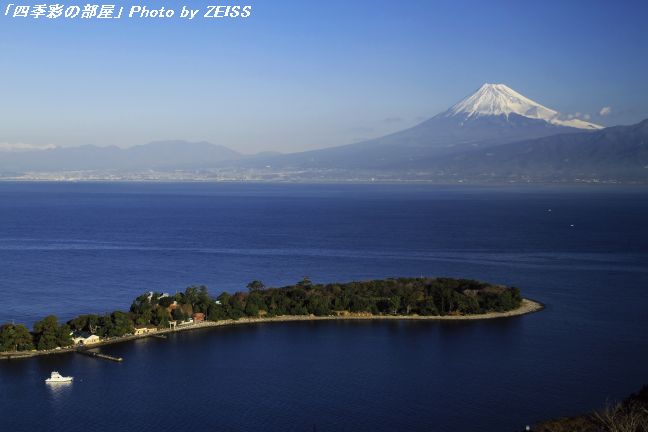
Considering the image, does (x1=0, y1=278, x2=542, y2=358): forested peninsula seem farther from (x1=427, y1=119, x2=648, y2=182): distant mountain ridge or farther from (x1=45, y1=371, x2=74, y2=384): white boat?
(x1=427, y1=119, x2=648, y2=182): distant mountain ridge

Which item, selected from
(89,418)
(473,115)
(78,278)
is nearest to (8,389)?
(89,418)

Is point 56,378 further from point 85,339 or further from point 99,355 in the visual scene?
point 85,339

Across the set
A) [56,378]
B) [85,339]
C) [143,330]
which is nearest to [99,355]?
[85,339]

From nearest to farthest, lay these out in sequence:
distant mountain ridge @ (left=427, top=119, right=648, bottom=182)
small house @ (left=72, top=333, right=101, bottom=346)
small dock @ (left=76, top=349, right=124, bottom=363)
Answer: small dock @ (left=76, top=349, right=124, bottom=363), small house @ (left=72, top=333, right=101, bottom=346), distant mountain ridge @ (left=427, top=119, right=648, bottom=182)

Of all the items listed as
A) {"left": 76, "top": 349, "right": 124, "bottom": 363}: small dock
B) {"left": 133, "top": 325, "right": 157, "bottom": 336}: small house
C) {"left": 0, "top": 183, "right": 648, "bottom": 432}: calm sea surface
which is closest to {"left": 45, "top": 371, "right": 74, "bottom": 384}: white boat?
{"left": 0, "top": 183, "right": 648, "bottom": 432}: calm sea surface

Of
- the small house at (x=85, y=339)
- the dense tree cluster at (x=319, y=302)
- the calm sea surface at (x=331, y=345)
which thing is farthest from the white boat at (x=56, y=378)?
the dense tree cluster at (x=319, y=302)

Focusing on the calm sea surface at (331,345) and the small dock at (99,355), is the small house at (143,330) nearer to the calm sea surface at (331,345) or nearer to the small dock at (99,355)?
the calm sea surface at (331,345)

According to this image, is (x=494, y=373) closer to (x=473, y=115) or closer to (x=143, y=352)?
(x=143, y=352)
